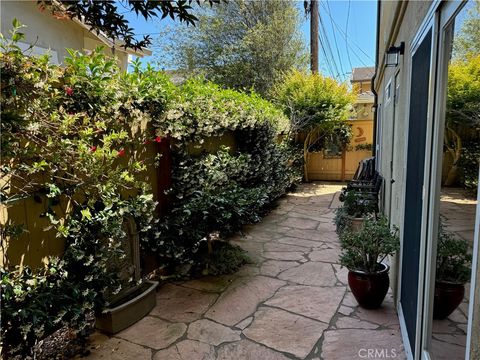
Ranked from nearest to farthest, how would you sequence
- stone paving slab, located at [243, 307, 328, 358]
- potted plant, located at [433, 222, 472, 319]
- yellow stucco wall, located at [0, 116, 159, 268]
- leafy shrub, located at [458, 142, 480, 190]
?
leafy shrub, located at [458, 142, 480, 190], potted plant, located at [433, 222, 472, 319], yellow stucco wall, located at [0, 116, 159, 268], stone paving slab, located at [243, 307, 328, 358]

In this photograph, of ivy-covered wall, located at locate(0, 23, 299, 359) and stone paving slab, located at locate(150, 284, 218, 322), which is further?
stone paving slab, located at locate(150, 284, 218, 322)

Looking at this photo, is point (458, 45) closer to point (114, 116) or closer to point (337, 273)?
point (114, 116)

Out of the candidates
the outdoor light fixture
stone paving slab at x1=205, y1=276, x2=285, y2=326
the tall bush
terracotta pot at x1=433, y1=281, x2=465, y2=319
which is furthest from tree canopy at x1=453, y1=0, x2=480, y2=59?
the tall bush

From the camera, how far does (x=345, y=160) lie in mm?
10125

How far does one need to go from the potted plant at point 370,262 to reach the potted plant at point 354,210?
1.90 m

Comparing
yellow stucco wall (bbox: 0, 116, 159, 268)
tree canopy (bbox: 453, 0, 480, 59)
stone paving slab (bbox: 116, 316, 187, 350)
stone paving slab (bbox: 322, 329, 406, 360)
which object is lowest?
stone paving slab (bbox: 116, 316, 187, 350)

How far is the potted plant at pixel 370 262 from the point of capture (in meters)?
2.78

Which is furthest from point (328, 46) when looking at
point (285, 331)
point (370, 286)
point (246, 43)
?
point (285, 331)

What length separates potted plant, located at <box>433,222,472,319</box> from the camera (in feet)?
4.32

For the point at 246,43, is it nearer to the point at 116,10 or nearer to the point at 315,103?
the point at 315,103

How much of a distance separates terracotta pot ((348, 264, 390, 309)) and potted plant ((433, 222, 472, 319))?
112cm

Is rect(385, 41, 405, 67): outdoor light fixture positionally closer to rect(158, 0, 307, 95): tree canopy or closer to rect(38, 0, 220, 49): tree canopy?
rect(38, 0, 220, 49): tree canopy

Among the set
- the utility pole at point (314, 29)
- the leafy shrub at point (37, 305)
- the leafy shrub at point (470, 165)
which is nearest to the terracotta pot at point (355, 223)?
the leafy shrub at point (470, 165)

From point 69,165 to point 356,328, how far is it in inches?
98.0
